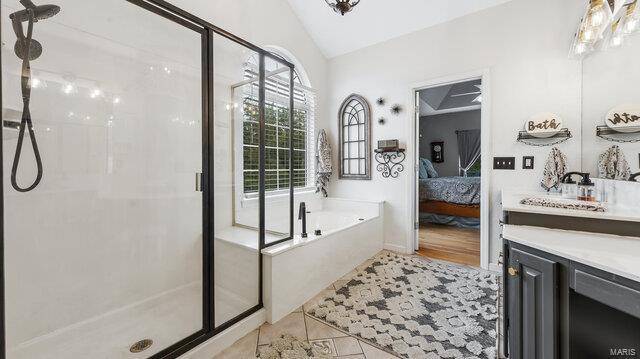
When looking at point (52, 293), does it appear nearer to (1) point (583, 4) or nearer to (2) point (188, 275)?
(2) point (188, 275)

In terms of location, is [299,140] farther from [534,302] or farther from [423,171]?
[423,171]

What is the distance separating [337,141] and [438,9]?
79.8 inches

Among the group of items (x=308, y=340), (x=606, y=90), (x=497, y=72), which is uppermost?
(x=497, y=72)

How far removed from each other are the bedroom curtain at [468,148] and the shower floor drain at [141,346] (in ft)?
24.8

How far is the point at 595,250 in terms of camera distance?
3.40 feet

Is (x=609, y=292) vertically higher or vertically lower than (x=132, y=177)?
lower

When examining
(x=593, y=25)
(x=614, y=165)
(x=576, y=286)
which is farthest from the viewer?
(x=593, y=25)

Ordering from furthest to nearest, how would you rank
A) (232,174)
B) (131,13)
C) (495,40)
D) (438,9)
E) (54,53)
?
(438,9), (495,40), (232,174), (131,13), (54,53)

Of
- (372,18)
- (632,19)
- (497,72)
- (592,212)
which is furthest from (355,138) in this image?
(592,212)

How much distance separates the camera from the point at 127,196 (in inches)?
77.6

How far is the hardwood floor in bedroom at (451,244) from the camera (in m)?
3.20

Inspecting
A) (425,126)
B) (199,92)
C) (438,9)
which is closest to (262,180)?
(199,92)

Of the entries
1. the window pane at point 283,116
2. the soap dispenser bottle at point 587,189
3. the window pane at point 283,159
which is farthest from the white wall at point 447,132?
the window pane at point 283,159

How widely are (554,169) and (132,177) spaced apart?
3707 mm
